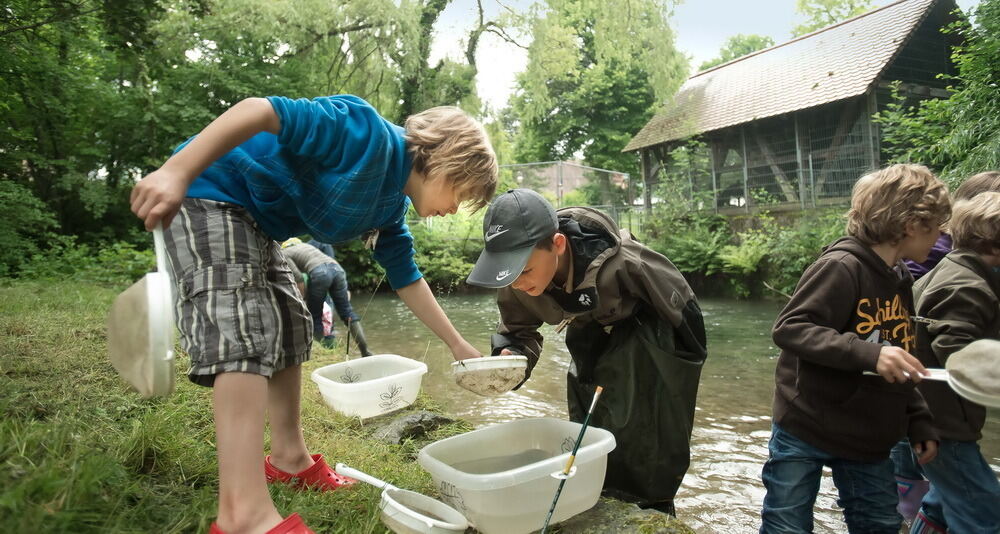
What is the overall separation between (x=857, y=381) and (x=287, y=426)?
5.93 ft

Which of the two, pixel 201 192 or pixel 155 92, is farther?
pixel 155 92

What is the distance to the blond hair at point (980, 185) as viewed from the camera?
7.85 ft

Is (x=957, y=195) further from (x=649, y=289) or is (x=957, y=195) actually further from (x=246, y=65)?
(x=246, y=65)

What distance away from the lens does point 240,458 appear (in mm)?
1372

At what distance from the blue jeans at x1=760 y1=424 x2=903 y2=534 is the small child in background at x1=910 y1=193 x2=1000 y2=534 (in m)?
0.25

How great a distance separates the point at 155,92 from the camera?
13.9 m

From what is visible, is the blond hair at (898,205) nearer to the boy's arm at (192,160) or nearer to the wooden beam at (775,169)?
the boy's arm at (192,160)

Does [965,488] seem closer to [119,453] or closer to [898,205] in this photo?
[898,205]

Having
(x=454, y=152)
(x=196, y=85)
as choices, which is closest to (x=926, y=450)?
(x=454, y=152)

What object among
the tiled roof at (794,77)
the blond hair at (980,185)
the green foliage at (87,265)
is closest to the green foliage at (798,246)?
the tiled roof at (794,77)

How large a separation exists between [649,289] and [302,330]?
3.73 feet

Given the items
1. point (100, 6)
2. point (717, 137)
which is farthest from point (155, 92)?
point (717, 137)

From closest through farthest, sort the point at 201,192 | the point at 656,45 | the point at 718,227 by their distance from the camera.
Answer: the point at 201,192 → the point at 718,227 → the point at 656,45

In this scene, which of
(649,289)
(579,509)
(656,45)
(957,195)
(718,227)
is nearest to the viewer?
(579,509)
